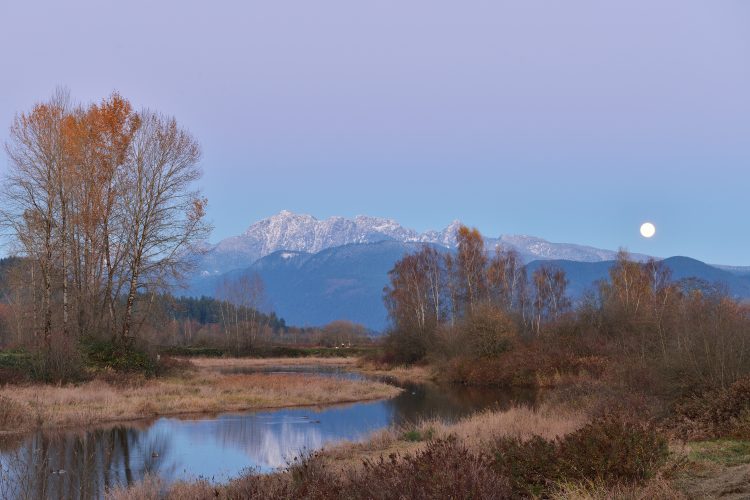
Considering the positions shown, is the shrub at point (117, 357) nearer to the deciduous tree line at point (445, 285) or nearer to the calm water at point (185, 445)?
the calm water at point (185, 445)

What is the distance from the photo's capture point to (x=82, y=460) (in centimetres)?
1655

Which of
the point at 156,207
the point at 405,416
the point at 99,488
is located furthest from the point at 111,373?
the point at 99,488

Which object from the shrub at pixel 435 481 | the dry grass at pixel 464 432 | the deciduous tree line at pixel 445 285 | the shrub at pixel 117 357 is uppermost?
the deciduous tree line at pixel 445 285

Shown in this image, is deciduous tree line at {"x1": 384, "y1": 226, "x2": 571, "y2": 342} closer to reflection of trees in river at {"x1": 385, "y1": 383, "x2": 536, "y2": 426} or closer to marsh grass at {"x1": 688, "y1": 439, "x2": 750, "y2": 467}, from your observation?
reflection of trees in river at {"x1": 385, "y1": 383, "x2": 536, "y2": 426}

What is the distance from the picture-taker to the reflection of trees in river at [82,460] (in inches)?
507

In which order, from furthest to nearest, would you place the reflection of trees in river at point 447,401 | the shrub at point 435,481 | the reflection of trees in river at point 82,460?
the reflection of trees in river at point 447,401, the reflection of trees in river at point 82,460, the shrub at point 435,481

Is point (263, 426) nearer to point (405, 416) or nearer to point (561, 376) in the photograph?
point (405, 416)

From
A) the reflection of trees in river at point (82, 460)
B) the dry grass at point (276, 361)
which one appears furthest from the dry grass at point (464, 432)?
the dry grass at point (276, 361)

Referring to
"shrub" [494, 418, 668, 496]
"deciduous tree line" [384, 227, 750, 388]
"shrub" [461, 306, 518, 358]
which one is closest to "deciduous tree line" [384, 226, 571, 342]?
"deciduous tree line" [384, 227, 750, 388]

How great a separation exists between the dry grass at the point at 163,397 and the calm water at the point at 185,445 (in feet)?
5.32

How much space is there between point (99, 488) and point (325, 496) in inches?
331

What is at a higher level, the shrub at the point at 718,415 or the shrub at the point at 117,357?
the shrub at the point at 117,357

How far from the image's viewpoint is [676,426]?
16766 millimetres

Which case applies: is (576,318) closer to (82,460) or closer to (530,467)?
(82,460)
